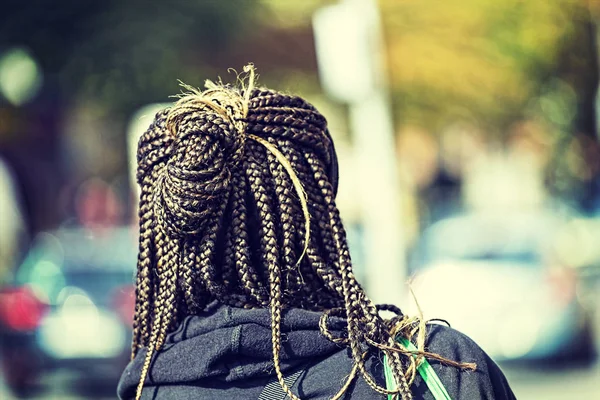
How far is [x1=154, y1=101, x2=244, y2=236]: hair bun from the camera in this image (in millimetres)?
1920

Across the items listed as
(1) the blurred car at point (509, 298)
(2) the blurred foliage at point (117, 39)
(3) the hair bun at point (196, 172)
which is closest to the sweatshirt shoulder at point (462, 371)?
(3) the hair bun at point (196, 172)

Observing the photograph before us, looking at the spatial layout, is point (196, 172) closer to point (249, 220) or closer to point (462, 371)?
point (249, 220)

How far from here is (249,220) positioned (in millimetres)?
2047

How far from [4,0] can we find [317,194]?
13.2 m

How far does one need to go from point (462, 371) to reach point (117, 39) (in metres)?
13.2

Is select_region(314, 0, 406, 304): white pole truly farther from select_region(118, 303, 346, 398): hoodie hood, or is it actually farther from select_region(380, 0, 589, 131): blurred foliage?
select_region(380, 0, 589, 131): blurred foliage

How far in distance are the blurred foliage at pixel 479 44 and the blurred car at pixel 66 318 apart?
332 inches

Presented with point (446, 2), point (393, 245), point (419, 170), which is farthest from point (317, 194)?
point (419, 170)

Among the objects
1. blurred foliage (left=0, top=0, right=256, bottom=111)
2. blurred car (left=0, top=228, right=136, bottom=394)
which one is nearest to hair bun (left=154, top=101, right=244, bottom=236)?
blurred car (left=0, top=228, right=136, bottom=394)

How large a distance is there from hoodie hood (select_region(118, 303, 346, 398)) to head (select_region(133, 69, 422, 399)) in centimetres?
3

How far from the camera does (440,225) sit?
41.7ft

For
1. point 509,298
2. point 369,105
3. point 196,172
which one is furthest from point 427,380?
point 509,298

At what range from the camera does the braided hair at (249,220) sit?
6.37ft

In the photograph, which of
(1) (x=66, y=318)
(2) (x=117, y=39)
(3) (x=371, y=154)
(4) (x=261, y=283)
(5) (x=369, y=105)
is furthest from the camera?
(2) (x=117, y=39)
